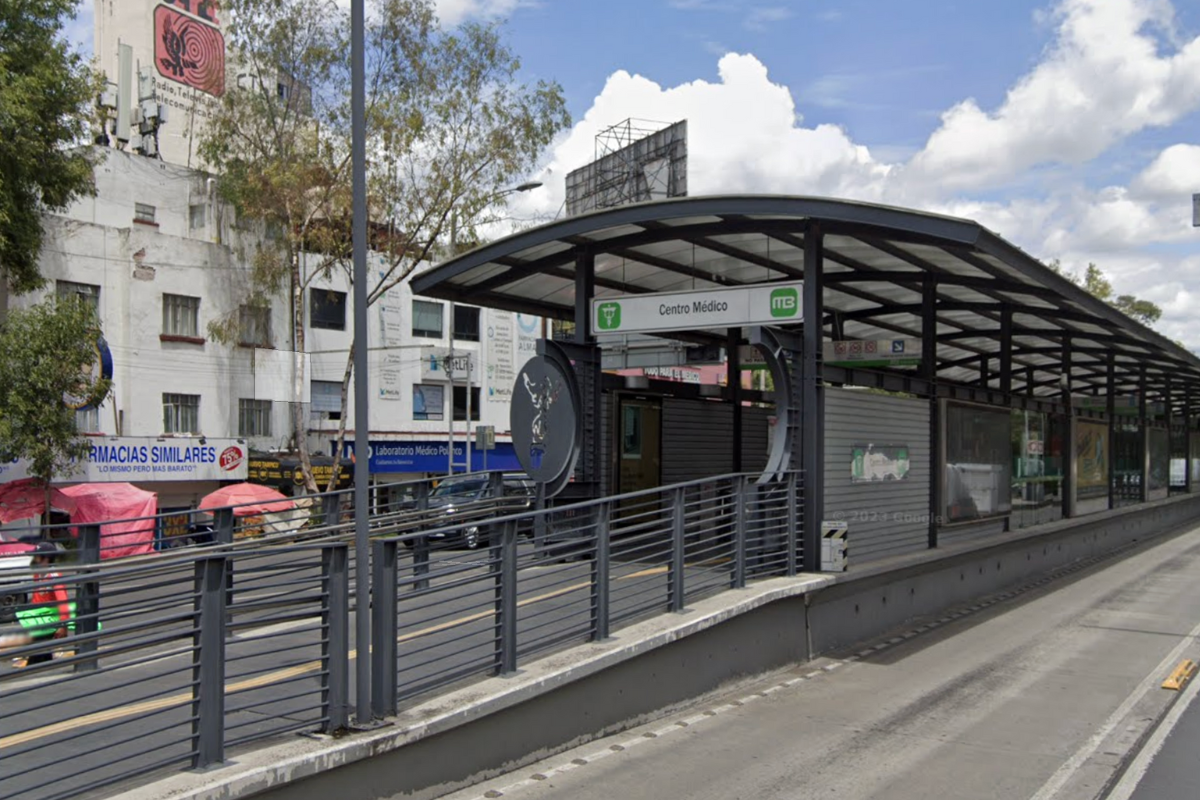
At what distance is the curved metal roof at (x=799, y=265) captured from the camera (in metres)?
11.3

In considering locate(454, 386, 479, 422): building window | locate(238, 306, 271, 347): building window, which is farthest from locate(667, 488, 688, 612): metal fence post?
locate(454, 386, 479, 422): building window

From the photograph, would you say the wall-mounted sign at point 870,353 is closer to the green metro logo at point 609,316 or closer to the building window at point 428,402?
the green metro logo at point 609,316

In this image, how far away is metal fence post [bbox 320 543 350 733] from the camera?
19.9ft

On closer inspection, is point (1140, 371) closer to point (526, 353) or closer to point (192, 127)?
point (526, 353)

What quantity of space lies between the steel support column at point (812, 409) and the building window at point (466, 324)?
31.0m

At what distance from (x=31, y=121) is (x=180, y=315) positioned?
500 inches

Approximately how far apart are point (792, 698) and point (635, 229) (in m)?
5.86

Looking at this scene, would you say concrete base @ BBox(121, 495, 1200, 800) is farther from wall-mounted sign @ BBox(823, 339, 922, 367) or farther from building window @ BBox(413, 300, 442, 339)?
building window @ BBox(413, 300, 442, 339)

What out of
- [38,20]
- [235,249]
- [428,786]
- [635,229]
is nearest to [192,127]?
[235,249]

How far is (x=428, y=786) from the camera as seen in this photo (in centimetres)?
637

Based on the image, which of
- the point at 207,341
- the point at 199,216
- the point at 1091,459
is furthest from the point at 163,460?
the point at 1091,459

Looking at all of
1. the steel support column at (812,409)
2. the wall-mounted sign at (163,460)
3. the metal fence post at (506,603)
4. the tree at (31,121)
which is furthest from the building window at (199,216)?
the metal fence post at (506,603)

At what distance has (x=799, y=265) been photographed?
1472 centimetres

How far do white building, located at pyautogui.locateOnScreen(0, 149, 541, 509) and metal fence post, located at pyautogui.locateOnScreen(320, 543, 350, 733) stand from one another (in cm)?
2095
